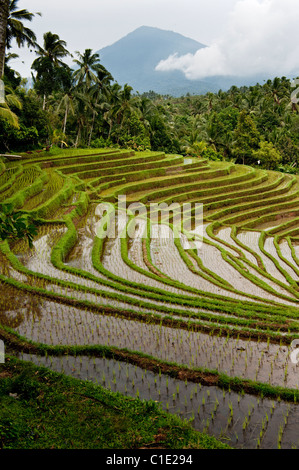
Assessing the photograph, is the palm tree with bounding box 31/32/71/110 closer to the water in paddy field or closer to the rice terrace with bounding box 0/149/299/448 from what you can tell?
the rice terrace with bounding box 0/149/299/448

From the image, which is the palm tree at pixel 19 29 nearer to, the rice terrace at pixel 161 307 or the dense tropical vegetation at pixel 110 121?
the dense tropical vegetation at pixel 110 121

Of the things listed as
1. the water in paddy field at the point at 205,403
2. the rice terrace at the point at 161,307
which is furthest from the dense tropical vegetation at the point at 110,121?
the water in paddy field at the point at 205,403

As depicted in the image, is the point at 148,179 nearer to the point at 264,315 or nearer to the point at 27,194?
the point at 27,194

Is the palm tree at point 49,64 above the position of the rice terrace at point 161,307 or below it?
above

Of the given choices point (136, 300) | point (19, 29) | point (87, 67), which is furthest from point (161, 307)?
point (87, 67)

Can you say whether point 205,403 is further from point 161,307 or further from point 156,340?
point 161,307

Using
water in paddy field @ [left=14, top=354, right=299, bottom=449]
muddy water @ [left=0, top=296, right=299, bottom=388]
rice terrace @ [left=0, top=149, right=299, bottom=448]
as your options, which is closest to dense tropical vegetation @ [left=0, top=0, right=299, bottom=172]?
rice terrace @ [left=0, top=149, right=299, bottom=448]

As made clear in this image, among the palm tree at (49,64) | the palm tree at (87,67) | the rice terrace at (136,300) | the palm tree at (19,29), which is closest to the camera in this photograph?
the rice terrace at (136,300)
